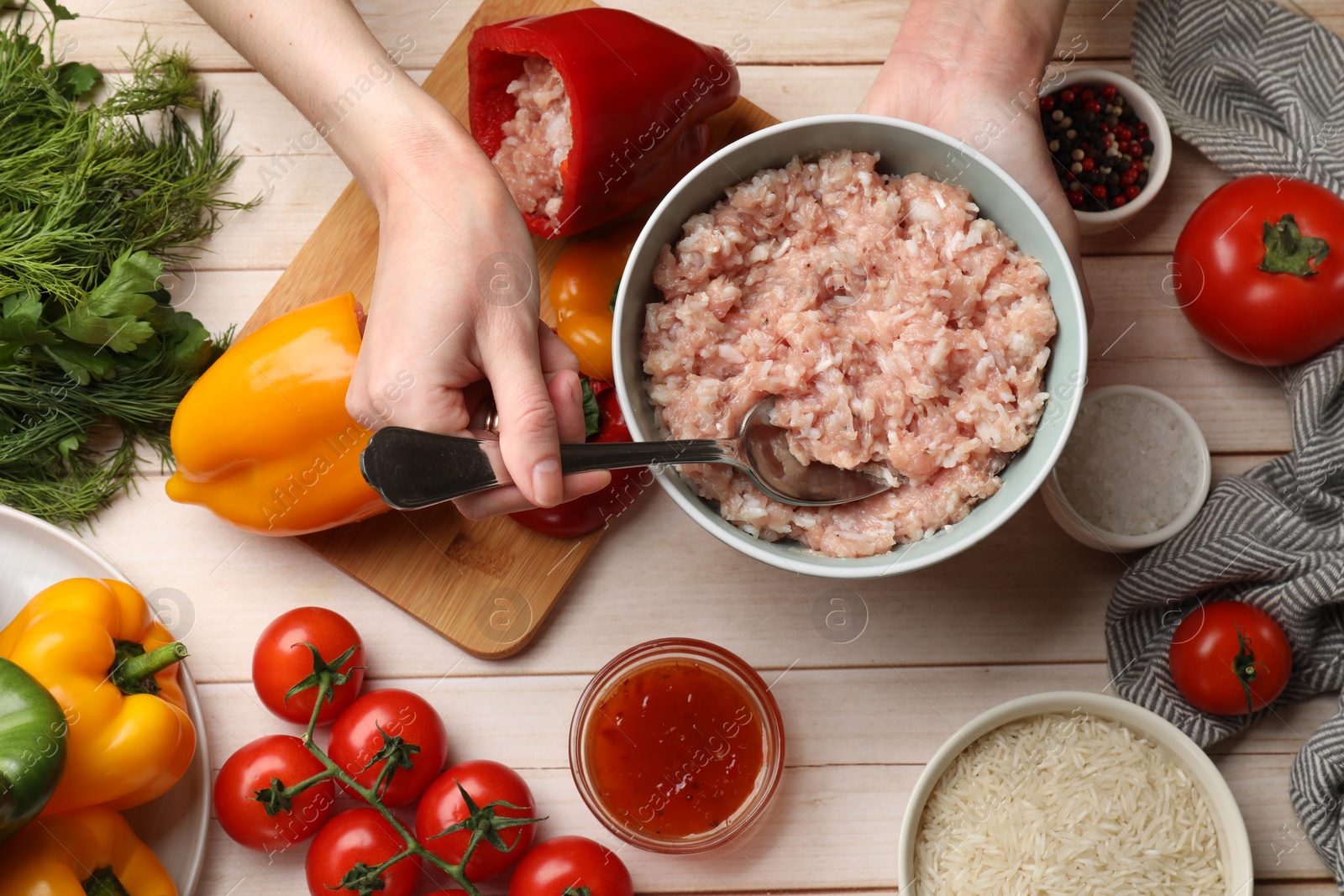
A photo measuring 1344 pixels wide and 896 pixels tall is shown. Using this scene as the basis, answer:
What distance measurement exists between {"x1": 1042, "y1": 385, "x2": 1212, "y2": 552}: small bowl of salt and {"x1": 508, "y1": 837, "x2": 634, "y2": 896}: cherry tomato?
1185 millimetres

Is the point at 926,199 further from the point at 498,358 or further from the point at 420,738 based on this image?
the point at 420,738

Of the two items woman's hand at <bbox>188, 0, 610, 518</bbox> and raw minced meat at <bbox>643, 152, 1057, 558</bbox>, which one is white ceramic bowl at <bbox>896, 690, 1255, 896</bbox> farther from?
woman's hand at <bbox>188, 0, 610, 518</bbox>

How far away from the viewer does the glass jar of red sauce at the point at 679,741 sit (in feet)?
6.69

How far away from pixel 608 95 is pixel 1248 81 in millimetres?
1467

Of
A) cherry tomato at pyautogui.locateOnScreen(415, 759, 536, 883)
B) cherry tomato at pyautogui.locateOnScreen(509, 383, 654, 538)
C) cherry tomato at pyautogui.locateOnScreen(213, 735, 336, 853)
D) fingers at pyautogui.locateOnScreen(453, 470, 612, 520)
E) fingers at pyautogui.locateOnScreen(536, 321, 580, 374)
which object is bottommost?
cherry tomato at pyautogui.locateOnScreen(415, 759, 536, 883)

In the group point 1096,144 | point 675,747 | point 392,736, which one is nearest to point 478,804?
point 392,736

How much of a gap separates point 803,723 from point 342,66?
162 cm

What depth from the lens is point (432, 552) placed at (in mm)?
2123

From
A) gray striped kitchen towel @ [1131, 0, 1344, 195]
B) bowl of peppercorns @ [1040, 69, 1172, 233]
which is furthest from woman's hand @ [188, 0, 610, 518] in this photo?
gray striped kitchen towel @ [1131, 0, 1344, 195]

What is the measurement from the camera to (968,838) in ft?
6.61

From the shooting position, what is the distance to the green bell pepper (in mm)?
1622

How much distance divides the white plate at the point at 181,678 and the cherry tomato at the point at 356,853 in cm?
26

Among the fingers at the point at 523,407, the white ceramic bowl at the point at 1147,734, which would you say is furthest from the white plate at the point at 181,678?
the white ceramic bowl at the point at 1147,734

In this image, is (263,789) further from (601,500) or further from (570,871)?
(601,500)
